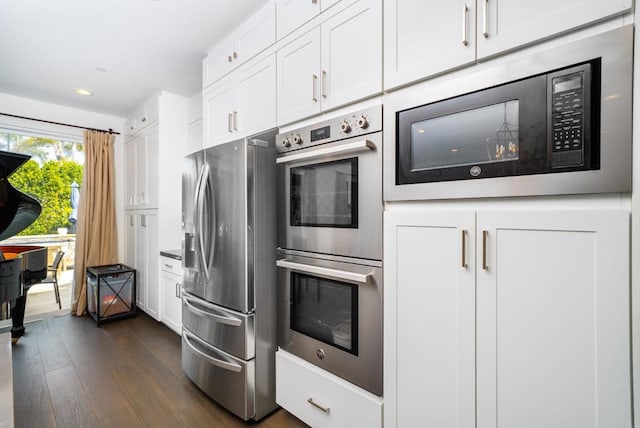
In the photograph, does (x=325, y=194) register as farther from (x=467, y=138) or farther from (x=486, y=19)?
(x=486, y=19)

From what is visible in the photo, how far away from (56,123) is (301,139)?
12.4ft

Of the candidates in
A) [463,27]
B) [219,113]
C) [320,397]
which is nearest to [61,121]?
[219,113]

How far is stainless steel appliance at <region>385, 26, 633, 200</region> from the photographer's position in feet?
2.63

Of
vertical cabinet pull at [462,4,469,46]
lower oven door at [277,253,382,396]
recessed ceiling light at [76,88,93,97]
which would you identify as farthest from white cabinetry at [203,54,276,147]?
recessed ceiling light at [76,88,93,97]

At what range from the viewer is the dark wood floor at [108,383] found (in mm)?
1761

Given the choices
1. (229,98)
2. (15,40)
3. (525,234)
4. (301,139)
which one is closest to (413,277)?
(525,234)

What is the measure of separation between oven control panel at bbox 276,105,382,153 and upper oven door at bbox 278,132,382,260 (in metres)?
0.03

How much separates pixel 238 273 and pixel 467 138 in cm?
135

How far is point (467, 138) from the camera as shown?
42.3 inches

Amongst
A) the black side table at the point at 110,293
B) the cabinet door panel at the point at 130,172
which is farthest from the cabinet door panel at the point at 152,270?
the cabinet door panel at the point at 130,172

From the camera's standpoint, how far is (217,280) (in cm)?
184

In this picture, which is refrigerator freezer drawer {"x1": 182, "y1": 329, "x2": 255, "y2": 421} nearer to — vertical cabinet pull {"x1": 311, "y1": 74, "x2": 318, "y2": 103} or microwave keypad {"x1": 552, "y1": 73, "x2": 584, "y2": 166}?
vertical cabinet pull {"x1": 311, "y1": 74, "x2": 318, "y2": 103}

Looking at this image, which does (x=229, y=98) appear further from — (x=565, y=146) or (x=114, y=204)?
(x=114, y=204)

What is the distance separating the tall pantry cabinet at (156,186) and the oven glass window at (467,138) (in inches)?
118
